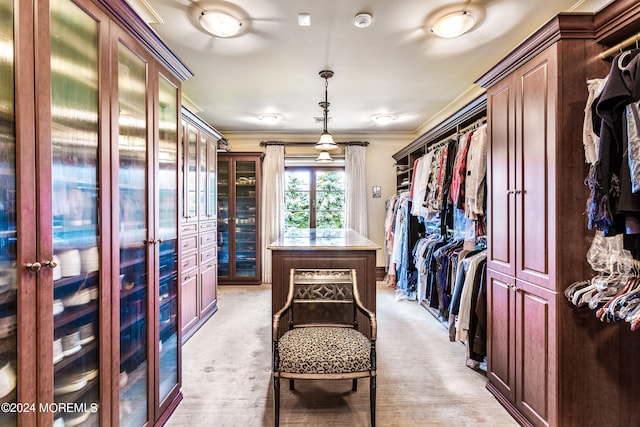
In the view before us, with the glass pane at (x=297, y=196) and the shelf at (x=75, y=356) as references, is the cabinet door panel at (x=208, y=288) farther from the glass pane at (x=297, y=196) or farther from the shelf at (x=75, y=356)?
the shelf at (x=75, y=356)

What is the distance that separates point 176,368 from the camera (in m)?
2.17

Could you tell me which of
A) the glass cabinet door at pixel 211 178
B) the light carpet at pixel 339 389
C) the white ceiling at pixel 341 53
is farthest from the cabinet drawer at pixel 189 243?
the white ceiling at pixel 341 53

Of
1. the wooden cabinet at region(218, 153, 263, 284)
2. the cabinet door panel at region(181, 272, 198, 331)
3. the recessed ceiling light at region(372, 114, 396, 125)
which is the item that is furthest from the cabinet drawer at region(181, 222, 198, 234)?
the recessed ceiling light at region(372, 114, 396, 125)

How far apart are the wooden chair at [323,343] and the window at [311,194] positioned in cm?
351

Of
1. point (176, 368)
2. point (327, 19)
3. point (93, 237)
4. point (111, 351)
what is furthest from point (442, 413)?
point (327, 19)

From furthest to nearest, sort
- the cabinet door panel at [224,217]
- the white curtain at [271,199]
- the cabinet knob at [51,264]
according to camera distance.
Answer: the white curtain at [271,199] < the cabinet door panel at [224,217] < the cabinet knob at [51,264]

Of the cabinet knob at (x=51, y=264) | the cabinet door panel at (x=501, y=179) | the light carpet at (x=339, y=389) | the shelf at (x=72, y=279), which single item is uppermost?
the cabinet door panel at (x=501, y=179)

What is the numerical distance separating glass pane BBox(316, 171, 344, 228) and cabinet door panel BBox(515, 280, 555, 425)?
13.7ft

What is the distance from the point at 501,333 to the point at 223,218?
4.40 meters

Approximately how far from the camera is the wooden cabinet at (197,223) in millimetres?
3244

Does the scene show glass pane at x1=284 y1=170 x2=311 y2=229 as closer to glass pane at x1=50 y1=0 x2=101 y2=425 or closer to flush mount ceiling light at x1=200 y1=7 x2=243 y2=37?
flush mount ceiling light at x1=200 y1=7 x2=243 y2=37

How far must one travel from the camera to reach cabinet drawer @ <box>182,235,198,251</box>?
3260 millimetres

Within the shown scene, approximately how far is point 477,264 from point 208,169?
3.11 meters

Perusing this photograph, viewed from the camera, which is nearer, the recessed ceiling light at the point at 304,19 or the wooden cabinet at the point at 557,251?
the wooden cabinet at the point at 557,251
